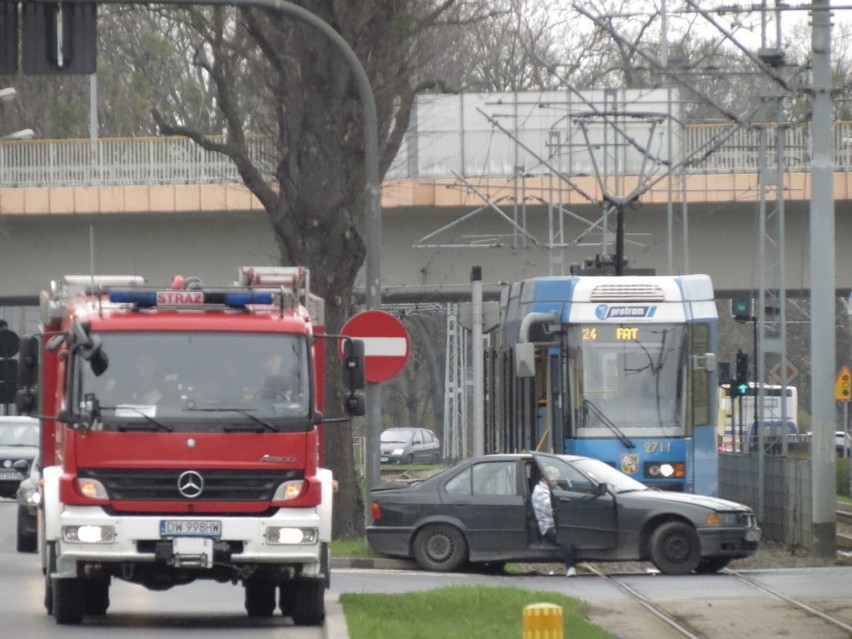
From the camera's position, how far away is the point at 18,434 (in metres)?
36.3

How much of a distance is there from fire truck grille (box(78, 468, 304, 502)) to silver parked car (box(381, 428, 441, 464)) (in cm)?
5139

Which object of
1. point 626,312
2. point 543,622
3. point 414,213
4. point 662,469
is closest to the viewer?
point 543,622

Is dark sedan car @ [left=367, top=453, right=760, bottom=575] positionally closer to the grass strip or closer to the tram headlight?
the tram headlight

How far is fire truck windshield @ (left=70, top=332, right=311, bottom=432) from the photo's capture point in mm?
13438

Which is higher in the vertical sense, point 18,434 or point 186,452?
point 186,452

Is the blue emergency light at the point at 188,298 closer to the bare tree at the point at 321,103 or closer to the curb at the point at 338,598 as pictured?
the curb at the point at 338,598

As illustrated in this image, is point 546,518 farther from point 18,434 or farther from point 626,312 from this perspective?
point 18,434

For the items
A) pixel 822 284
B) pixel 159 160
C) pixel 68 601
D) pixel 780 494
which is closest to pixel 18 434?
pixel 159 160

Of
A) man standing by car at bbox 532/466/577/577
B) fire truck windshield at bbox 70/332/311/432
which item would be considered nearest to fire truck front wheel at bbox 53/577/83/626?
fire truck windshield at bbox 70/332/311/432

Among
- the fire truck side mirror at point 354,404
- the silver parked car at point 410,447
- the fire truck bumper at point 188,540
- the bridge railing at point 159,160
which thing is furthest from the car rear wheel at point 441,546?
the silver parked car at point 410,447

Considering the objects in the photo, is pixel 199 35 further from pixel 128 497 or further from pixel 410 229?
pixel 128 497

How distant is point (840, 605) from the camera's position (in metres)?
16.2

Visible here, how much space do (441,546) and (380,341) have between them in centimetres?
327

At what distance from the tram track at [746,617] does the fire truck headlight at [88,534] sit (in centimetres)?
362
